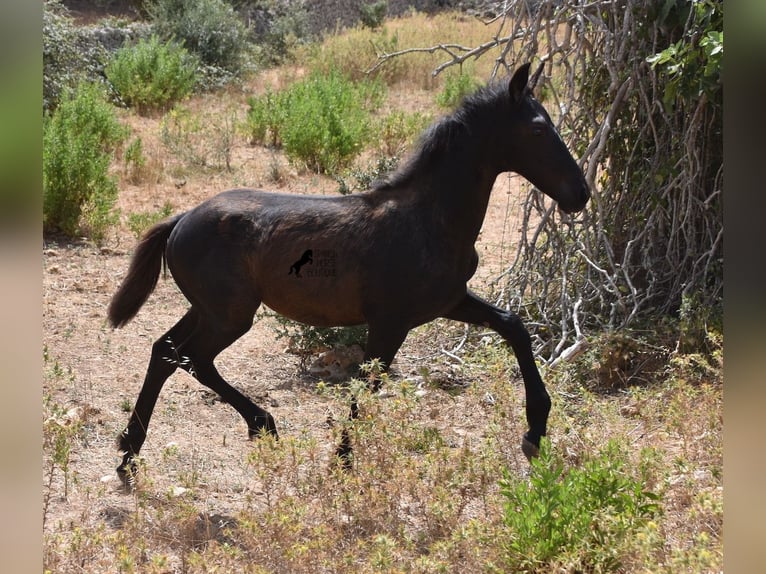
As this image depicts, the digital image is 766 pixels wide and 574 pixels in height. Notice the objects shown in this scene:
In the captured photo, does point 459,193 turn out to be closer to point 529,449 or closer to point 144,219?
point 529,449

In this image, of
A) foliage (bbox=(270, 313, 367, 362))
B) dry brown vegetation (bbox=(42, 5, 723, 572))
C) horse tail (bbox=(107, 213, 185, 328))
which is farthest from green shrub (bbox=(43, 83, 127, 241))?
horse tail (bbox=(107, 213, 185, 328))

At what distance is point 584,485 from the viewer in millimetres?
3572

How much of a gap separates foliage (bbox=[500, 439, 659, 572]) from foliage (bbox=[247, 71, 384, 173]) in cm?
859

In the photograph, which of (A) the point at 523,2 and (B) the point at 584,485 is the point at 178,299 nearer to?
(A) the point at 523,2

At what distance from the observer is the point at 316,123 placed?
12102mm

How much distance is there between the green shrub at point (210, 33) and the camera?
19203 mm

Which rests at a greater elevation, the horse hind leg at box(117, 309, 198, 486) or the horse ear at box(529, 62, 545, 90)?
the horse ear at box(529, 62, 545, 90)

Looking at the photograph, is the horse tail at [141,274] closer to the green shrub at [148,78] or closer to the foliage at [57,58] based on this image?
the foliage at [57,58]

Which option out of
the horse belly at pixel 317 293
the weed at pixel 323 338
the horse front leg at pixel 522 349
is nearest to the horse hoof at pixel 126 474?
the horse belly at pixel 317 293

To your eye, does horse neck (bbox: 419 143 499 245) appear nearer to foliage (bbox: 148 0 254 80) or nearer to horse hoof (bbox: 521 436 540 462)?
horse hoof (bbox: 521 436 540 462)

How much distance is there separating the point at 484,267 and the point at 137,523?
5.87 metres

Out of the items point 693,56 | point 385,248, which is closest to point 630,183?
point 693,56

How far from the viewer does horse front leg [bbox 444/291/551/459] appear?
15.9 feet
